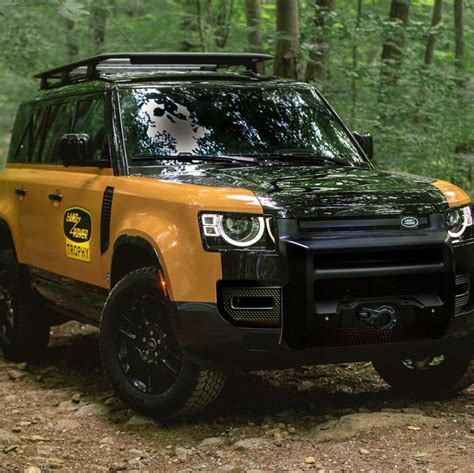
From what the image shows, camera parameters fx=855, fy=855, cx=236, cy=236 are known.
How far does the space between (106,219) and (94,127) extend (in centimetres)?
90

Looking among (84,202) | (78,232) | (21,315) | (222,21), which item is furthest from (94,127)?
(222,21)

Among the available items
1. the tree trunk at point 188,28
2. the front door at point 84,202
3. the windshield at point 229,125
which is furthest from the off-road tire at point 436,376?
the tree trunk at point 188,28

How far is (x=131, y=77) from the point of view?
6055 mm

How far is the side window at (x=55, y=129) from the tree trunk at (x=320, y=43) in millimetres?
5254

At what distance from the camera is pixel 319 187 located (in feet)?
15.8

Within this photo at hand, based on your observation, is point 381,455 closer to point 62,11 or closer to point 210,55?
point 210,55

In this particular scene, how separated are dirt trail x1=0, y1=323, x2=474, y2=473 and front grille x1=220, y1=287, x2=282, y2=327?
2.28 ft

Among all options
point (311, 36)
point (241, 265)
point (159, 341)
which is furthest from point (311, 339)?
point (311, 36)

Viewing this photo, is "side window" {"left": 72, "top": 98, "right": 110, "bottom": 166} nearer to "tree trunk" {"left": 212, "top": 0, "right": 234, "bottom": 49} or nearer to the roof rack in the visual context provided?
the roof rack

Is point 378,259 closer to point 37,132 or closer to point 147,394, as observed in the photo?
point 147,394

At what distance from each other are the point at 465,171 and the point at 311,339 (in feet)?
28.0

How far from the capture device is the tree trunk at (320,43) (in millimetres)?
11836

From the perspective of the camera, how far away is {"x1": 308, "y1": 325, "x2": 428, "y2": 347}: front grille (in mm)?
4531

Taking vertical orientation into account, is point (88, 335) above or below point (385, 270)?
below
